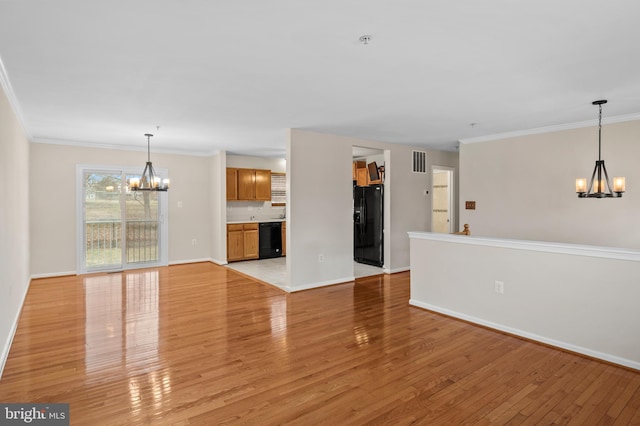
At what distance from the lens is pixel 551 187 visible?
499 centimetres

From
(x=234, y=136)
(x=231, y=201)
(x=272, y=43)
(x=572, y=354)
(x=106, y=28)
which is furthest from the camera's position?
(x=231, y=201)

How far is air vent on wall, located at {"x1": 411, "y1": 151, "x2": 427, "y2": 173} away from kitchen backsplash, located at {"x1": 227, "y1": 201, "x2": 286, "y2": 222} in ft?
11.9

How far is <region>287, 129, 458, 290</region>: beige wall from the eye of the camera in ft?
17.1

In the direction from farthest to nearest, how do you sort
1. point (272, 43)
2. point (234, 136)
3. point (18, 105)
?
point (234, 136) < point (18, 105) < point (272, 43)

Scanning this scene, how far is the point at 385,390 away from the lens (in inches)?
98.7

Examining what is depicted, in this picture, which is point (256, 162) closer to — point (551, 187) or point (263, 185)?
point (263, 185)

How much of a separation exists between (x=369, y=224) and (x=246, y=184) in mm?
2990

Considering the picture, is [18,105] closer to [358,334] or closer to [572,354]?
[358,334]

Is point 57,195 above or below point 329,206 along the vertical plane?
above

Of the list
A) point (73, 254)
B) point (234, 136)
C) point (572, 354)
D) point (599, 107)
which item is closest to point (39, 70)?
point (234, 136)

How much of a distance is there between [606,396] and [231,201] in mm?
7082

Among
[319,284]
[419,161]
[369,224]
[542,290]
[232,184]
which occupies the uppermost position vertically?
[419,161]

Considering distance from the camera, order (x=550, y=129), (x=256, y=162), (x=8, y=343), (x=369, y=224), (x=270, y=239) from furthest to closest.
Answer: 1. (x=256, y=162)
2. (x=270, y=239)
3. (x=369, y=224)
4. (x=550, y=129)
5. (x=8, y=343)

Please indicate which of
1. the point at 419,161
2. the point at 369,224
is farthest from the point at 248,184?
the point at 419,161
